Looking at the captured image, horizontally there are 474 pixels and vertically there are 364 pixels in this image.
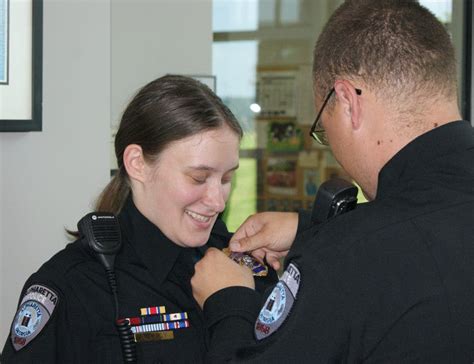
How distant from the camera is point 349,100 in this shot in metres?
1.29

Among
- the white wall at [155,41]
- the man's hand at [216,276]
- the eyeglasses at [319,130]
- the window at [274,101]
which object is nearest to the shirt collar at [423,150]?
the eyeglasses at [319,130]

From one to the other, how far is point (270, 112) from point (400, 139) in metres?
1.65

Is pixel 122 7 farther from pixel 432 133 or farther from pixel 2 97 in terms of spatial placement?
pixel 432 133

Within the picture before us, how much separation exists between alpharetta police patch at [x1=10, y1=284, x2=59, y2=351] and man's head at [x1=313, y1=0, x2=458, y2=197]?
56cm

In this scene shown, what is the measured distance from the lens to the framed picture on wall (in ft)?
5.44

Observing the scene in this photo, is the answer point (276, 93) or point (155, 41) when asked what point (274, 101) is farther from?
point (155, 41)

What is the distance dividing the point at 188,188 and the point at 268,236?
0.69 feet

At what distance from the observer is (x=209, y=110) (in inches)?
65.4

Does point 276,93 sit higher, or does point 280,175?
point 276,93

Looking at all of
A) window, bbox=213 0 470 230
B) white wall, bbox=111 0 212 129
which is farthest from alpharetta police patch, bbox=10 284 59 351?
window, bbox=213 0 470 230

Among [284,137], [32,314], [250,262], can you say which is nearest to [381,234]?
[250,262]

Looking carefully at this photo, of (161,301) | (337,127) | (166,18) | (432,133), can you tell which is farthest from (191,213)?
(166,18)

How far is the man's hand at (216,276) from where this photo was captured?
1384mm

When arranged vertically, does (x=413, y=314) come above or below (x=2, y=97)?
below
